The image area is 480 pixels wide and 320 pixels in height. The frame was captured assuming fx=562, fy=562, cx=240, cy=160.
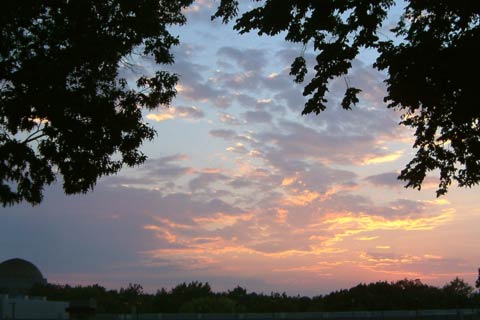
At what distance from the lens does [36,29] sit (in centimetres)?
1380

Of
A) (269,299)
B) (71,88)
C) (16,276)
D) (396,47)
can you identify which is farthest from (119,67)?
(269,299)

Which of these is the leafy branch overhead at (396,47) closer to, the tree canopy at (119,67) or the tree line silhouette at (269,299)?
the tree canopy at (119,67)

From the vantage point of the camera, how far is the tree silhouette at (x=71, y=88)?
13.1 meters

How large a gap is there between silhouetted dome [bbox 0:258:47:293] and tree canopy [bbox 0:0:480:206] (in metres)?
76.1

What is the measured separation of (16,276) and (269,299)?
51.4 m

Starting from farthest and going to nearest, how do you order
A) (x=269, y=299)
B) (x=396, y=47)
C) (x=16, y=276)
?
(x=269, y=299) → (x=16, y=276) → (x=396, y=47)

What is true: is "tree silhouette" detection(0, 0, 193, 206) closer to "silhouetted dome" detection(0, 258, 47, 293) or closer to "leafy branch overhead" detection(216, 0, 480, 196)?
"leafy branch overhead" detection(216, 0, 480, 196)

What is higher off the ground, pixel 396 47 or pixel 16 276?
pixel 396 47

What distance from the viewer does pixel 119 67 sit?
619 inches

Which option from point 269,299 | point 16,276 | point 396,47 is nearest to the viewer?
point 396,47

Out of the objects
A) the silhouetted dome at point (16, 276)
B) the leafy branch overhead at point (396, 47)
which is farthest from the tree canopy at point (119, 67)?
the silhouetted dome at point (16, 276)

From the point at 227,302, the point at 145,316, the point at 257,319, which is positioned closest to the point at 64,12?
the point at 257,319

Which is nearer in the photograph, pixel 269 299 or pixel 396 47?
pixel 396 47

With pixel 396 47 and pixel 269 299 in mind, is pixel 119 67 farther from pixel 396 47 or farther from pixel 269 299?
pixel 269 299
